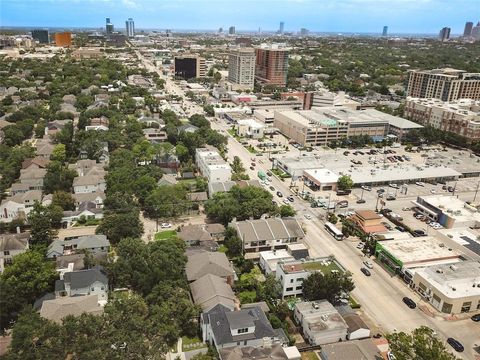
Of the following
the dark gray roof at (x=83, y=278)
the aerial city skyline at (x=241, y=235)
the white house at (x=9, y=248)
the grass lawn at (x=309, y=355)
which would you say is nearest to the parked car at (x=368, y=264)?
the aerial city skyline at (x=241, y=235)

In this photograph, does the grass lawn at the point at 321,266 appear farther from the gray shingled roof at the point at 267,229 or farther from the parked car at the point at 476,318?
the parked car at the point at 476,318

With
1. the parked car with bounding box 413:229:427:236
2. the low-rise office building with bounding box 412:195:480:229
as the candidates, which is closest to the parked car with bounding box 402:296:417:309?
the parked car with bounding box 413:229:427:236

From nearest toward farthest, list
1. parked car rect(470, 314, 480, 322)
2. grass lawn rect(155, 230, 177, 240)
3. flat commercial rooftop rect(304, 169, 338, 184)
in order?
parked car rect(470, 314, 480, 322)
grass lawn rect(155, 230, 177, 240)
flat commercial rooftop rect(304, 169, 338, 184)

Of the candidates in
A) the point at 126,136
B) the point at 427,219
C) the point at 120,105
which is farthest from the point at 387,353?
the point at 120,105

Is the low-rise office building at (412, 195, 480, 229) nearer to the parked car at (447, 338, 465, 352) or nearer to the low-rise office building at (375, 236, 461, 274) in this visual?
the low-rise office building at (375, 236, 461, 274)

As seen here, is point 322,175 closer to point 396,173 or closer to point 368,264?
point 396,173

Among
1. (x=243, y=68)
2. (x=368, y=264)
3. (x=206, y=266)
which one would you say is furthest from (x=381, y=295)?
(x=243, y=68)

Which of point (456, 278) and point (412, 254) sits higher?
point (456, 278)
